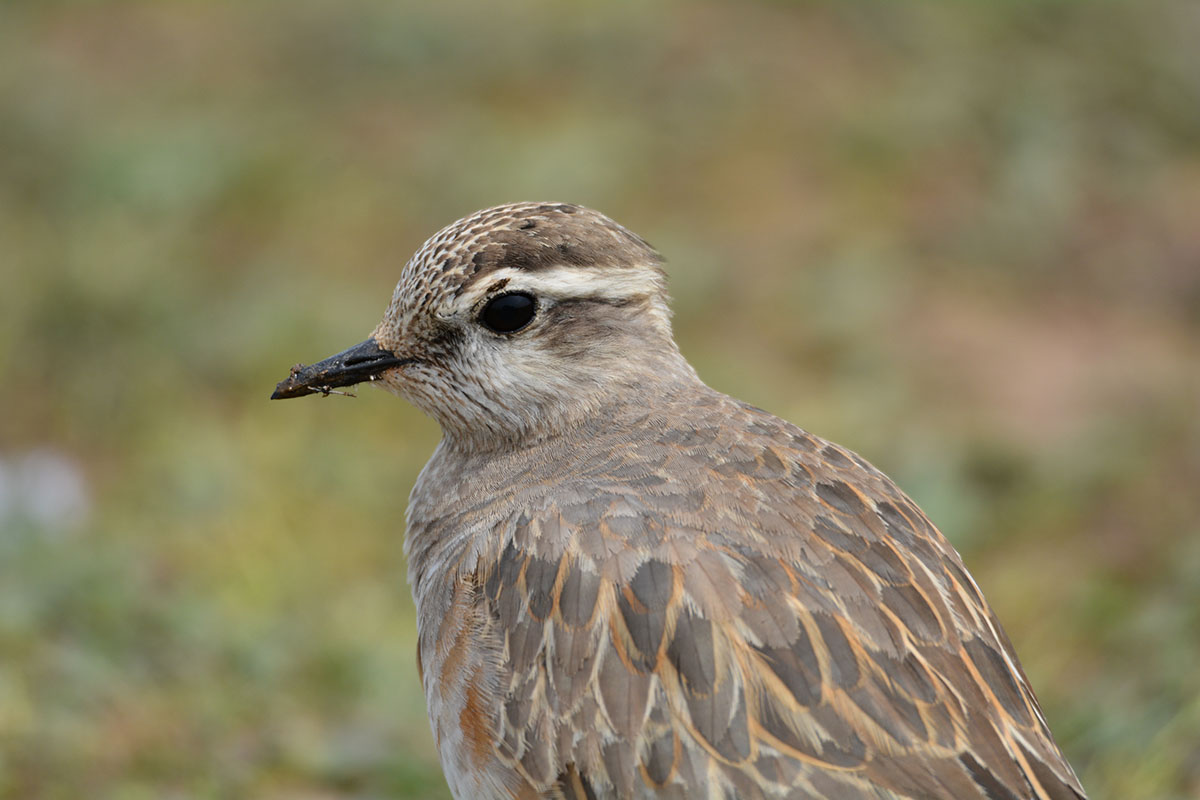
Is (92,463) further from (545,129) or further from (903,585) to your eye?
(903,585)

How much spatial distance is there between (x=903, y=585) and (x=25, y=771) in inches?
157

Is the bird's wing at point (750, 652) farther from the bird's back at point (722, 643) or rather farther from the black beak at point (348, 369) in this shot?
the black beak at point (348, 369)

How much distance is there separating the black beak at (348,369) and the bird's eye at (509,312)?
0.39 m

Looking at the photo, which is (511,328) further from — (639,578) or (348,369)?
(639,578)

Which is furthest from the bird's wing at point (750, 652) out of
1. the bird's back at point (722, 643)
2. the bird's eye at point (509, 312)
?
the bird's eye at point (509, 312)

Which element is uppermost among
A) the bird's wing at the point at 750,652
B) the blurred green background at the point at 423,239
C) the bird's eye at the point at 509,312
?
the blurred green background at the point at 423,239

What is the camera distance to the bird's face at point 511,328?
529 cm

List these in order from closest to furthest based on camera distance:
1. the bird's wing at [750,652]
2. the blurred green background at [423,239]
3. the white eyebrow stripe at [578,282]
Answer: the bird's wing at [750,652] < the white eyebrow stripe at [578,282] < the blurred green background at [423,239]

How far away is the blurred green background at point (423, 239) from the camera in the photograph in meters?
6.75

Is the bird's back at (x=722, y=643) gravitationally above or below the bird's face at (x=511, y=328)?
below

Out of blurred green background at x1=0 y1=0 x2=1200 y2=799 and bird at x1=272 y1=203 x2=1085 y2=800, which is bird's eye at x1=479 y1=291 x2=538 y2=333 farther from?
blurred green background at x1=0 y1=0 x2=1200 y2=799

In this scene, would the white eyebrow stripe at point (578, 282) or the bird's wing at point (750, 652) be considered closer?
the bird's wing at point (750, 652)

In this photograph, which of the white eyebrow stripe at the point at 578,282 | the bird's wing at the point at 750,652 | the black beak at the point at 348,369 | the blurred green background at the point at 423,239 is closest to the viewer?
the bird's wing at the point at 750,652

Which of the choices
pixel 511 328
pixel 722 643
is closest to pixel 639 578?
pixel 722 643
